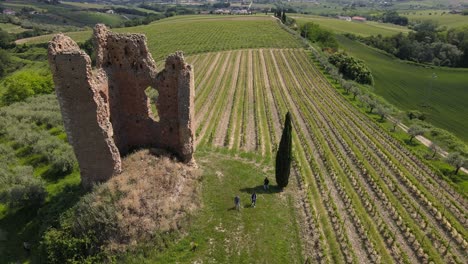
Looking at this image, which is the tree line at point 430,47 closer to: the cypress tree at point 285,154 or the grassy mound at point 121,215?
the cypress tree at point 285,154

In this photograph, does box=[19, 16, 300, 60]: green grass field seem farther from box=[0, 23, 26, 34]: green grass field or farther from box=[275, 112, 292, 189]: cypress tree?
box=[275, 112, 292, 189]: cypress tree

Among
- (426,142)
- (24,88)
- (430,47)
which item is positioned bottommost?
(426,142)

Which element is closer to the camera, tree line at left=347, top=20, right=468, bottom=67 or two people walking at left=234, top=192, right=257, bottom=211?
two people walking at left=234, top=192, right=257, bottom=211

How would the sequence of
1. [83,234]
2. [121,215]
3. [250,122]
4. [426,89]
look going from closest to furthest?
[83,234] → [121,215] → [250,122] → [426,89]

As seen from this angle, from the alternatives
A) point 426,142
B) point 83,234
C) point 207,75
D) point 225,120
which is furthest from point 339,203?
point 207,75

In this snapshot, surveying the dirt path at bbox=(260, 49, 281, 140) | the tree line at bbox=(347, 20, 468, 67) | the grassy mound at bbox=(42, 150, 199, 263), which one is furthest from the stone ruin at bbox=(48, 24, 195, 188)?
the tree line at bbox=(347, 20, 468, 67)

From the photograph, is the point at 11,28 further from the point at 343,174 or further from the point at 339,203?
the point at 339,203

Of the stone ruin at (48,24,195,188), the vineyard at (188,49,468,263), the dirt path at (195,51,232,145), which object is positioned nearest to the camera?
the stone ruin at (48,24,195,188)
